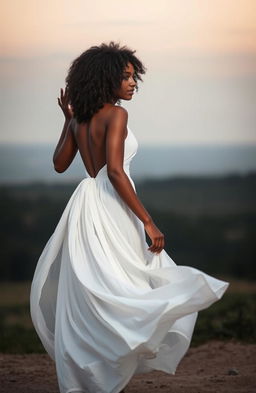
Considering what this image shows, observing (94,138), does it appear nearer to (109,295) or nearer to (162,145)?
(109,295)

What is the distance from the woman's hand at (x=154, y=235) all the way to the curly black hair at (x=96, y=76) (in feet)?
1.85

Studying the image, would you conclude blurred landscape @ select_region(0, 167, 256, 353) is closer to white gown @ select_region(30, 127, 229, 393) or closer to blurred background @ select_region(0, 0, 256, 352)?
blurred background @ select_region(0, 0, 256, 352)

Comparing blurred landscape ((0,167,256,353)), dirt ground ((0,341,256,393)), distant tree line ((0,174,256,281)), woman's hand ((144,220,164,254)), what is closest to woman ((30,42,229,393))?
woman's hand ((144,220,164,254))

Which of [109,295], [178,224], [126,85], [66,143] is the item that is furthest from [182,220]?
[109,295]

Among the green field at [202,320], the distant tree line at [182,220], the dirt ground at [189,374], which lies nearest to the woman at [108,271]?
the dirt ground at [189,374]

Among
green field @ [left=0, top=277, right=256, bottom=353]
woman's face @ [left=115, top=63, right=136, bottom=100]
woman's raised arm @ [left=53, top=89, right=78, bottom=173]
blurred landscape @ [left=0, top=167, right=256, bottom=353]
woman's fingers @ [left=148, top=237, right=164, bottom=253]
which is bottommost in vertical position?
green field @ [left=0, top=277, right=256, bottom=353]

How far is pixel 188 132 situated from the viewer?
9.98 m

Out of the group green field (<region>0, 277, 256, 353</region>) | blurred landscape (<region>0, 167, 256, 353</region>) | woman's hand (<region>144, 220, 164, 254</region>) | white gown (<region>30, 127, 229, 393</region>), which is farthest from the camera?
blurred landscape (<region>0, 167, 256, 353</region>)

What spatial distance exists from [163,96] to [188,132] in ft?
1.43

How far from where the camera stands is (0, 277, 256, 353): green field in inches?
297

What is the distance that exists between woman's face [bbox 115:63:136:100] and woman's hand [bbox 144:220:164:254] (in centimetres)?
59

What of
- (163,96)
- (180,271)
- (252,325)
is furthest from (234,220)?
(180,271)

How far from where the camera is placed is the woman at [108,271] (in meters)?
4.66

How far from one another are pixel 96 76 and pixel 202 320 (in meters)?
3.55
